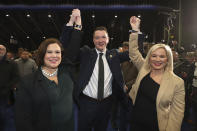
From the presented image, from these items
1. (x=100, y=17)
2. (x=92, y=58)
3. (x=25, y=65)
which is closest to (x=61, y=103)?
(x=92, y=58)

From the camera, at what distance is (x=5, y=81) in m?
3.19

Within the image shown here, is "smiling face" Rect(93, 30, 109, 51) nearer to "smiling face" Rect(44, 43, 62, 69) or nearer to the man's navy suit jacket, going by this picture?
the man's navy suit jacket

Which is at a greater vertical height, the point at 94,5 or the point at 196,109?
the point at 94,5

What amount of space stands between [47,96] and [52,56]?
1.26 feet

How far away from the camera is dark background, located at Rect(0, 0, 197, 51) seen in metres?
7.54

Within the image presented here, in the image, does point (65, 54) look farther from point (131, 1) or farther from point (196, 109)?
point (131, 1)

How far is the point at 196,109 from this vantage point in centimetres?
379

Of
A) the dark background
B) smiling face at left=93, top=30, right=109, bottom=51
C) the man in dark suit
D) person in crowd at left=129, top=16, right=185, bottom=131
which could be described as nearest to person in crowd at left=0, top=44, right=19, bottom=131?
the man in dark suit

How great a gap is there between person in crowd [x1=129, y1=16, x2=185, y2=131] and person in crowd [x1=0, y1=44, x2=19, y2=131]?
2.15m

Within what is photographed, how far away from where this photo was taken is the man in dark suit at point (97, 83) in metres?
2.36

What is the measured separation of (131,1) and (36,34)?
37.3ft

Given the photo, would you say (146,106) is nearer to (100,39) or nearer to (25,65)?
(100,39)

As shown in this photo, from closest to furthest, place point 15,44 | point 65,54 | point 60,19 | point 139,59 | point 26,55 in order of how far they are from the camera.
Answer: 1. point 65,54
2. point 139,59
3. point 26,55
4. point 60,19
5. point 15,44

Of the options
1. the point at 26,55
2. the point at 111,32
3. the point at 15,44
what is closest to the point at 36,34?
the point at 15,44
